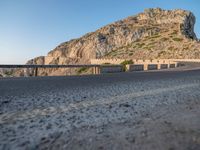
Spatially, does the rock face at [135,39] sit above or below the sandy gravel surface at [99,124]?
above

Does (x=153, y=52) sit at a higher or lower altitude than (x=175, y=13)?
lower

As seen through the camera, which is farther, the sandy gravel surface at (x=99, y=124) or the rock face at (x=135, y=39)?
the rock face at (x=135, y=39)

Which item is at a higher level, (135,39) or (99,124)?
(135,39)

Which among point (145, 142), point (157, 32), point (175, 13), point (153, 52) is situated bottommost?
point (145, 142)

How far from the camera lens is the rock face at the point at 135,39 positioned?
119m

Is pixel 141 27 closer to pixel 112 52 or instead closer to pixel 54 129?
pixel 112 52

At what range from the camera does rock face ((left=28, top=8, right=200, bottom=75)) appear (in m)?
119

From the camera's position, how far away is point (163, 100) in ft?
24.9

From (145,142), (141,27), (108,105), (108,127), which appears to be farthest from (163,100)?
(141,27)

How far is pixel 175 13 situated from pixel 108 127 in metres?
161

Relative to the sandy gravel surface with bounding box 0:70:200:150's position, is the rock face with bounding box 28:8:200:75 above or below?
above

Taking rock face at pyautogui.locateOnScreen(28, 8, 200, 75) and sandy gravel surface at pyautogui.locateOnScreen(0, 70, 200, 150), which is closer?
sandy gravel surface at pyautogui.locateOnScreen(0, 70, 200, 150)

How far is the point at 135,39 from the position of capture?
14312cm

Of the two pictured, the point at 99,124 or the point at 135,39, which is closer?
the point at 99,124
